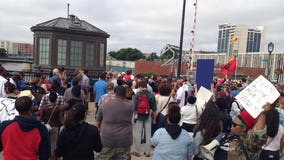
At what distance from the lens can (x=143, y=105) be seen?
7336 millimetres

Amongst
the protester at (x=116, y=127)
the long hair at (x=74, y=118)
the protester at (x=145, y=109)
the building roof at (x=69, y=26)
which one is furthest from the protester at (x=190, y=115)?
the building roof at (x=69, y=26)

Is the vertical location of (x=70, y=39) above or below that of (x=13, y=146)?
above

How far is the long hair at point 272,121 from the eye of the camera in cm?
416

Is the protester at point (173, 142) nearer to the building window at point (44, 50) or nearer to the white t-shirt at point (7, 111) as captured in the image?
the white t-shirt at point (7, 111)

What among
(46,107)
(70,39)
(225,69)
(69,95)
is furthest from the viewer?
(225,69)

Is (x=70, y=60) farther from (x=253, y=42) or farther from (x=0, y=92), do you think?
(x=253, y=42)

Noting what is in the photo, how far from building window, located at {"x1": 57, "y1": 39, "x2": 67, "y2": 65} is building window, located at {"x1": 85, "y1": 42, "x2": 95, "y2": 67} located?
44.3 inches

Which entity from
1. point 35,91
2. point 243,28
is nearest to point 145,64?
point 243,28

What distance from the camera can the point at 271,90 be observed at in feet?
14.2

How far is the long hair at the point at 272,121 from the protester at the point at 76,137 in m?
2.16

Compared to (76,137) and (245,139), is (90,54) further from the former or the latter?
(245,139)

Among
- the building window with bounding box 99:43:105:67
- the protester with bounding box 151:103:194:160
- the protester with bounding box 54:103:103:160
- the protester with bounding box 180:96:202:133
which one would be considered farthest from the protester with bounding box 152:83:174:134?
the building window with bounding box 99:43:105:67

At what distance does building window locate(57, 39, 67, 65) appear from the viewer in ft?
51.4

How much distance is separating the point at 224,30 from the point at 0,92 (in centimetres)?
11511
